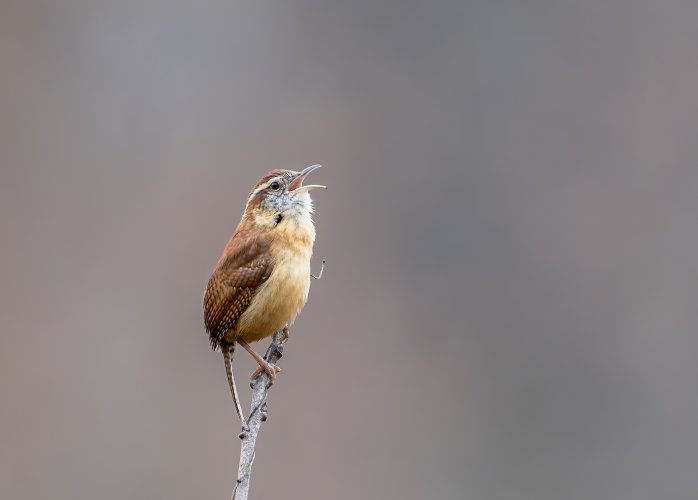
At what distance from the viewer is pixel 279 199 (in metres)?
4.39

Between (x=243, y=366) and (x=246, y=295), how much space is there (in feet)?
21.9

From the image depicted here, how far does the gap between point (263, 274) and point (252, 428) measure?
1.04m

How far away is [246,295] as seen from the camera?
4105mm

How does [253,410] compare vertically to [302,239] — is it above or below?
below

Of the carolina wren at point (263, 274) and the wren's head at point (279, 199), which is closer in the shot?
the carolina wren at point (263, 274)

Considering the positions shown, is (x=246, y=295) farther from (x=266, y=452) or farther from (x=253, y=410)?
(x=266, y=452)

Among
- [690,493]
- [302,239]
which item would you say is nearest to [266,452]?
[690,493]

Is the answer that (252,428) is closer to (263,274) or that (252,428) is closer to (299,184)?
(263,274)

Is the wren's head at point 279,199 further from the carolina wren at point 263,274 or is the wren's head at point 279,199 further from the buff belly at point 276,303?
the buff belly at point 276,303

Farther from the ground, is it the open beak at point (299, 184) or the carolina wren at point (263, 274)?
the open beak at point (299, 184)

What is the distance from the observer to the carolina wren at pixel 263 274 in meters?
4.08

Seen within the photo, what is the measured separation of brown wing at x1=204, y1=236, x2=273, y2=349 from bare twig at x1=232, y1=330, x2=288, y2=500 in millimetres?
263

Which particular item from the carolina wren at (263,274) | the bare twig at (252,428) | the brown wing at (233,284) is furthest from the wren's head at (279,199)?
the bare twig at (252,428)

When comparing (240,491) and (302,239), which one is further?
(302,239)
